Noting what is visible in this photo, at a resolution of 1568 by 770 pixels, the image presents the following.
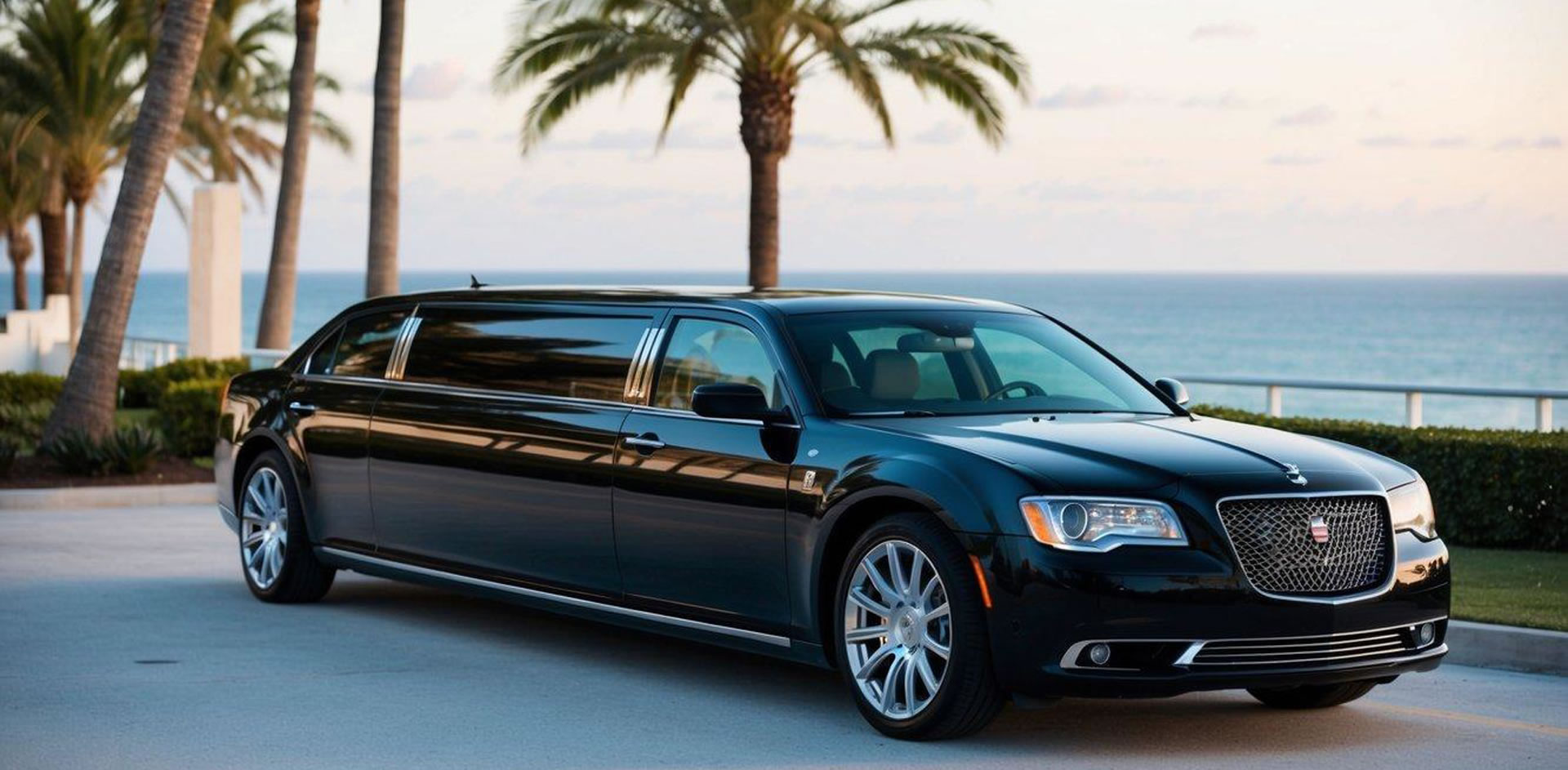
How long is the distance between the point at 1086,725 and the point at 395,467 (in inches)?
159

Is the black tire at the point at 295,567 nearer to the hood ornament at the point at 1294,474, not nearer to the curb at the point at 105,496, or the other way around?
the hood ornament at the point at 1294,474

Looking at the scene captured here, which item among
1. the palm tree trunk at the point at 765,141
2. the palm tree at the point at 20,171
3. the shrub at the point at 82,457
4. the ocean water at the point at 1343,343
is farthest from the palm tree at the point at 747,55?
the ocean water at the point at 1343,343

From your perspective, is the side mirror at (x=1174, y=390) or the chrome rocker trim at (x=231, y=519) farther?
the chrome rocker trim at (x=231, y=519)

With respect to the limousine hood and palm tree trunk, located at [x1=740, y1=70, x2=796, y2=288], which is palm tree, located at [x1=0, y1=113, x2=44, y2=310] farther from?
the limousine hood

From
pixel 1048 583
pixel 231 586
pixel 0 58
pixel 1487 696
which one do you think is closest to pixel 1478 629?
pixel 1487 696

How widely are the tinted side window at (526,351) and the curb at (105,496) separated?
7.34 m

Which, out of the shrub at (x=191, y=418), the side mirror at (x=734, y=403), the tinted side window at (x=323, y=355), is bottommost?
the shrub at (x=191, y=418)

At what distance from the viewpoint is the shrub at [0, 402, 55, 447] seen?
A: 2158cm

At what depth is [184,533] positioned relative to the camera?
Result: 605 inches

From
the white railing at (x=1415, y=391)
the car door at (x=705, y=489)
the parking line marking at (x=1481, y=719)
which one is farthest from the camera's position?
the white railing at (x=1415, y=391)

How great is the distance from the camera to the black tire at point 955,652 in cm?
745

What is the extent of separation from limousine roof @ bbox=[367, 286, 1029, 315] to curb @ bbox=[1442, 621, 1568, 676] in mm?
2697

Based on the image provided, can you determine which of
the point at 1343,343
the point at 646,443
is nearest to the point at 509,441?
the point at 646,443

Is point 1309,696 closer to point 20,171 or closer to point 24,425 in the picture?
point 24,425
